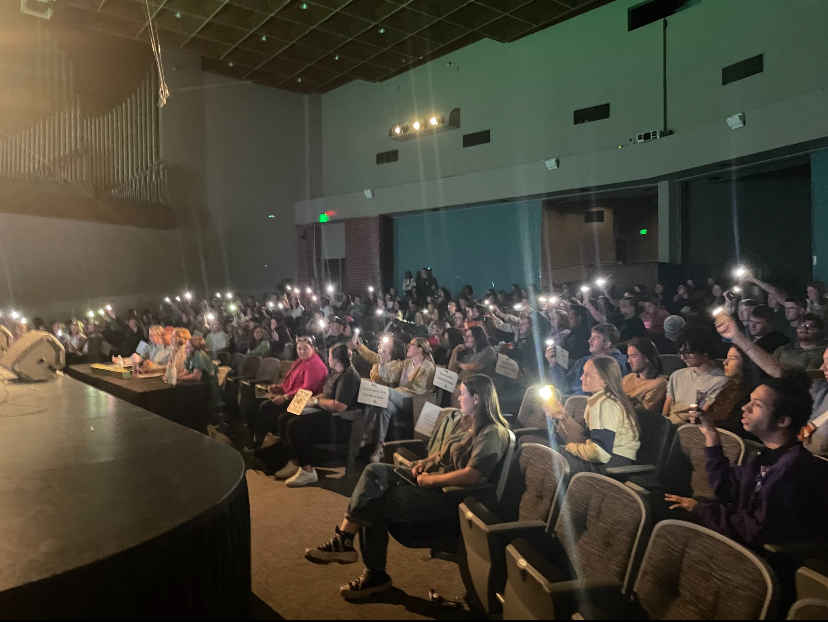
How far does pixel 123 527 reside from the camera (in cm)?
153

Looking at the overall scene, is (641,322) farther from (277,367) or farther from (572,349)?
(277,367)

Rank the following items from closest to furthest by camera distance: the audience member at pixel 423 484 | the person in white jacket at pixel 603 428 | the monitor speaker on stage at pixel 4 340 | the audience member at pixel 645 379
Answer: the audience member at pixel 423 484 < the person in white jacket at pixel 603 428 < the audience member at pixel 645 379 < the monitor speaker on stage at pixel 4 340

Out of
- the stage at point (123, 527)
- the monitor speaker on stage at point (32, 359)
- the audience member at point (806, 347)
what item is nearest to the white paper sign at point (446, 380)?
the stage at point (123, 527)

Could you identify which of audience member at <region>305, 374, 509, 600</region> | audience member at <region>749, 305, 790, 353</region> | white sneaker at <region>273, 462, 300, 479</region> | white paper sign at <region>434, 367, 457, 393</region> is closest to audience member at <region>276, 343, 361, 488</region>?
white sneaker at <region>273, 462, 300, 479</region>

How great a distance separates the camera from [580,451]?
2.74m

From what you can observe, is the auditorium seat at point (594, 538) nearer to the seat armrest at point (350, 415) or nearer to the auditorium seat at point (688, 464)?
the auditorium seat at point (688, 464)

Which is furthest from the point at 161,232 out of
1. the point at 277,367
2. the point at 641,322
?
the point at 641,322

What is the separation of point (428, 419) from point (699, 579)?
70.7 inches

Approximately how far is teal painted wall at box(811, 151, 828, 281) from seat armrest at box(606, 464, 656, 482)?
18.1 ft

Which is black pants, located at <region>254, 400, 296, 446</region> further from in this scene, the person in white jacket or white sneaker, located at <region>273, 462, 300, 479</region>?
the person in white jacket

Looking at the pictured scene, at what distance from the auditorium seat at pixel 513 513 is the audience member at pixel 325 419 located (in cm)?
186

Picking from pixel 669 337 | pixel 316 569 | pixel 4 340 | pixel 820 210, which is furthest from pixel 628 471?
pixel 820 210

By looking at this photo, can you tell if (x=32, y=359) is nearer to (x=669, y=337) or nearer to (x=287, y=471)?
(x=287, y=471)

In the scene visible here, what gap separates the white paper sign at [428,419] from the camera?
3068 mm
